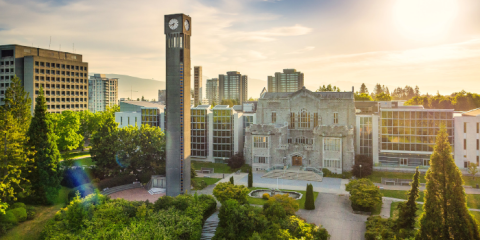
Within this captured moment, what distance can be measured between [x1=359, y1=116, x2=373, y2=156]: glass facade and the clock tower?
34204mm

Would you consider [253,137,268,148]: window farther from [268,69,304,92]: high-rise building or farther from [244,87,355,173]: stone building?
[268,69,304,92]: high-rise building

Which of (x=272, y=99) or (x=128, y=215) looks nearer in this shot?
(x=128, y=215)

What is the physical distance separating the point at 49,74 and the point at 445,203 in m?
112

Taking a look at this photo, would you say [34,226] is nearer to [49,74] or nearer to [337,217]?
[337,217]

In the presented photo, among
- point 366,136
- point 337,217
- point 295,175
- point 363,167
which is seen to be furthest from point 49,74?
point 337,217

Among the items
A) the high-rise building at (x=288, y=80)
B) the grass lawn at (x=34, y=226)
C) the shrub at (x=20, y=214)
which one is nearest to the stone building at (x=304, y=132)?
the grass lawn at (x=34, y=226)

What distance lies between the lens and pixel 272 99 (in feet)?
205

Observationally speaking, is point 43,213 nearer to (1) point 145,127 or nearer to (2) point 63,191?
→ (2) point 63,191

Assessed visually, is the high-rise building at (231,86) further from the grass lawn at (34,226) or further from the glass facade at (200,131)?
the grass lawn at (34,226)

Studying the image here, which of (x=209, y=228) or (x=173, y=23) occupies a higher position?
(x=173, y=23)

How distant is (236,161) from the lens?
194 feet

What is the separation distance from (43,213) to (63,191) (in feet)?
26.8

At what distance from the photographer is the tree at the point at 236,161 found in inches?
2334

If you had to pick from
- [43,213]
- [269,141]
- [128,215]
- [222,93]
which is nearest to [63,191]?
[43,213]
